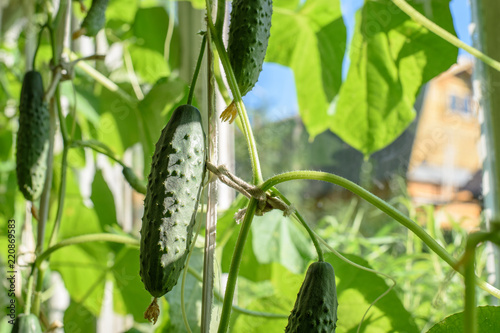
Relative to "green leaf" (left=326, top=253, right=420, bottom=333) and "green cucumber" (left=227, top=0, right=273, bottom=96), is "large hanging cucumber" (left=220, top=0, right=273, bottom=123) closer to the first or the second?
"green cucumber" (left=227, top=0, right=273, bottom=96)

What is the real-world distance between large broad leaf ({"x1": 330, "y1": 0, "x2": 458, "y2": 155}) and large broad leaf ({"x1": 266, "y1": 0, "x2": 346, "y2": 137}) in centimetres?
3

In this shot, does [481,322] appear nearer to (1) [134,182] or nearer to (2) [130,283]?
(1) [134,182]

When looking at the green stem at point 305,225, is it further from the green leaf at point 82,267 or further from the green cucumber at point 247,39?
the green leaf at point 82,267

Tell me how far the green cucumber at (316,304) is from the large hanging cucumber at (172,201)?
9 cm

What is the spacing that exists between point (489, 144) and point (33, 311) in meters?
0.64

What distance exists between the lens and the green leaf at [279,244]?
29.1 inches

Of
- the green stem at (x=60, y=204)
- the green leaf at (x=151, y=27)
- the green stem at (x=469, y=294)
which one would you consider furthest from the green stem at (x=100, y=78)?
the green stem at (x=469, y=294)

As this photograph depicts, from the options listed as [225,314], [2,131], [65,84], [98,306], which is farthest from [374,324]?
[2,131]

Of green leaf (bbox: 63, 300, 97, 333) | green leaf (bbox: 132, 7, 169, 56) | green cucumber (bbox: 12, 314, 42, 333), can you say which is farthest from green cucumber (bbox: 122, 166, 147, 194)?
green leaf (bbox: 132, 7, 169, 56)

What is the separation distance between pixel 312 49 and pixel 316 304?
53 cm

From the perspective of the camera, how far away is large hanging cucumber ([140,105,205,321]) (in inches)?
13.1

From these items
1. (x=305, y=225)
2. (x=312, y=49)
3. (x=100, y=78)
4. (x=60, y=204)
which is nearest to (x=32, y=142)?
(x=60, y=204)

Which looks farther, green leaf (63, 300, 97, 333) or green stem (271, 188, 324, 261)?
green leaf (63, 300, 97, 333)

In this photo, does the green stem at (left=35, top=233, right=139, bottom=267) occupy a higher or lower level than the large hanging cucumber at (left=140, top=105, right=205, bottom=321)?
lower
